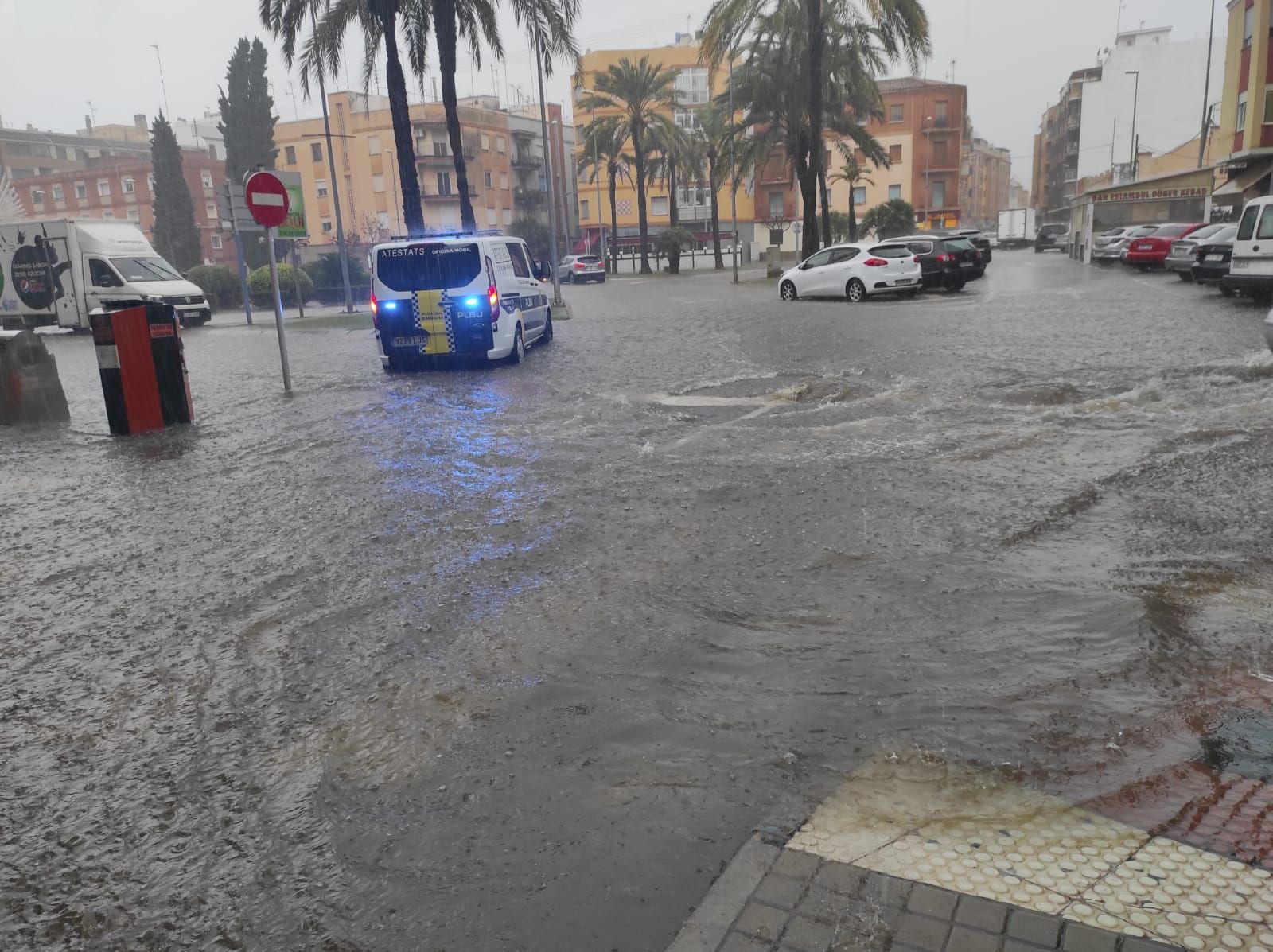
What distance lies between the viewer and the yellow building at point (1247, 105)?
36.2 meters

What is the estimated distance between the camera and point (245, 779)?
3.51 metres

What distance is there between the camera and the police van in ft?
46.2

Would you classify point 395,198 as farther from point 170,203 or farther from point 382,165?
point 170,203

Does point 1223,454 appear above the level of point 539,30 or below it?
below

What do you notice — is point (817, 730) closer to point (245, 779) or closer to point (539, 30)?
point (245, 779)

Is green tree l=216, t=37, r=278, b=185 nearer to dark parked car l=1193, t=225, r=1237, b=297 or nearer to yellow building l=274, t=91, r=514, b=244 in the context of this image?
yellow building l=274, t=91, r=514, b=244

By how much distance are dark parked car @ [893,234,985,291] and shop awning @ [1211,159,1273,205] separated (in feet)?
54.6

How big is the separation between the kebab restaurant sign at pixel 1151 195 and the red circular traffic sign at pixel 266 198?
143 feet

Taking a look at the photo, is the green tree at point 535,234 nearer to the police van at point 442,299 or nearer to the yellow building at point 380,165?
the yellow building at point 380,165

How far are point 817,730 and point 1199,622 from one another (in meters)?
2.03

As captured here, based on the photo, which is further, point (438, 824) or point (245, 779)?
point (245, 779)

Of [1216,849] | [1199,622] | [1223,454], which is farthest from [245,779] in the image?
[1223,454]

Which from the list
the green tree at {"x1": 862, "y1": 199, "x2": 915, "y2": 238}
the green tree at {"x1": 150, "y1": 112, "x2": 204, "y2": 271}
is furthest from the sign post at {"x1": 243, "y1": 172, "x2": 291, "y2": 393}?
the green tree at {"x1": 150, "y1": 112, "x2": 204, "y2": 271}

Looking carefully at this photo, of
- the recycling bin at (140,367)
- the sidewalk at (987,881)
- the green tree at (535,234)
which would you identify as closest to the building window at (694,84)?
the green tree at (535,234)
